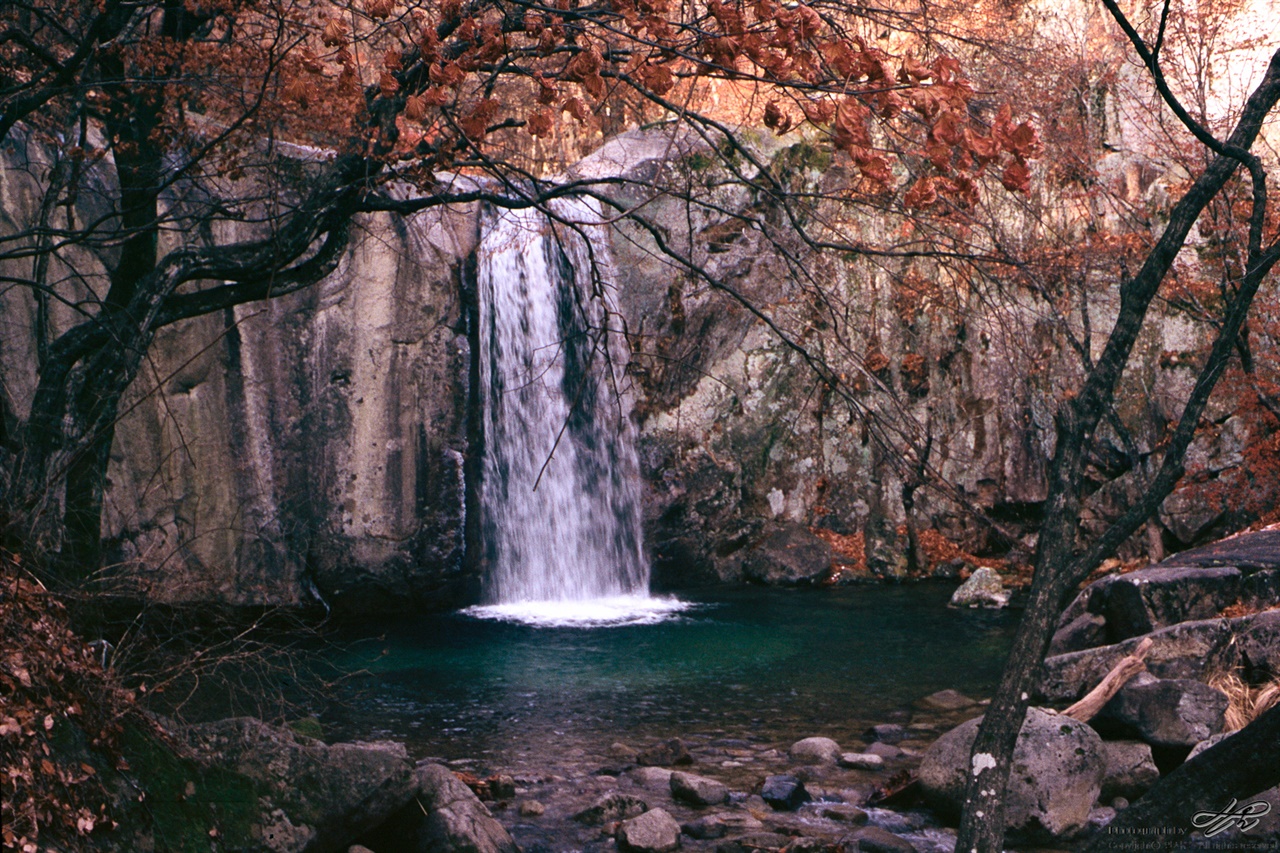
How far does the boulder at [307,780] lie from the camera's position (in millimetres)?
4340

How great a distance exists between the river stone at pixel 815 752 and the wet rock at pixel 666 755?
0.81 m

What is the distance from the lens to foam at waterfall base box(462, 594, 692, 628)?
12.9 meters

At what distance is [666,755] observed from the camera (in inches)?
287

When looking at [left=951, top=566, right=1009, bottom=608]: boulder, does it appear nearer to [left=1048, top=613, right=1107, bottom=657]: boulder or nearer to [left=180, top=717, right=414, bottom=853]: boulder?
[left=1048, top=613, right=1107, bottom=657]: boulder

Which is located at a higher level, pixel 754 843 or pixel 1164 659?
pixel 1164 659

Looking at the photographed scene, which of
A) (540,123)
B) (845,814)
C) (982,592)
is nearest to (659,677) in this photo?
(845,814)

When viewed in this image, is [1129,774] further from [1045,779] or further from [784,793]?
[784,793]

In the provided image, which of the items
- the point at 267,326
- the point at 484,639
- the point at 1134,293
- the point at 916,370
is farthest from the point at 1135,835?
the point at 916,370

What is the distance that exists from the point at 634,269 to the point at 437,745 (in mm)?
10186

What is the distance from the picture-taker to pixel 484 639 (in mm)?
11867

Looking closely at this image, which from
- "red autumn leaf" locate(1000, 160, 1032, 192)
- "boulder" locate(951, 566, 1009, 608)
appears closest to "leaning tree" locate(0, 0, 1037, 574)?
"red autumn leaf" locate(1000, 160, 1032, 192)

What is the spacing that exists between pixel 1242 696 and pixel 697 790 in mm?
4001

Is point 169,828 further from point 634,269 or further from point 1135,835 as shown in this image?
point 634,269

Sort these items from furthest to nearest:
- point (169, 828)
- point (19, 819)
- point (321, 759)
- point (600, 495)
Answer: point (600, 495)
point (321, 759)
point (169, 828)
point (19, 819)
